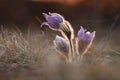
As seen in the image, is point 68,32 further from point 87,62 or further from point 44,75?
point 44,75

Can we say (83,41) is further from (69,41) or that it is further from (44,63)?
(44,63)

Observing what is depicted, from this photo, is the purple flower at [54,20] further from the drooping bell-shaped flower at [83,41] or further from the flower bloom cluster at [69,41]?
the drooping bell-shaped flower at [83,41]

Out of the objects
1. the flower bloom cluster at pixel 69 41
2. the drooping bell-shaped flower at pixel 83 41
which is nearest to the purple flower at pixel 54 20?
the flower bloom cluster at pixel 69 41

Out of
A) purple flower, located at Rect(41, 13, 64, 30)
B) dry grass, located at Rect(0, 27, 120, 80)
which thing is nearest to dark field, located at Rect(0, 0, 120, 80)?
dry grass, located at Rect(0, 27, 120, 80)

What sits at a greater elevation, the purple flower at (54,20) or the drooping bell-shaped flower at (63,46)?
the purple flower at (54,20)

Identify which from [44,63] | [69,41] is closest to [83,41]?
[69,41]

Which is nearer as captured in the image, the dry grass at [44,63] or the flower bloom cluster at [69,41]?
the dry grass at [44,63]

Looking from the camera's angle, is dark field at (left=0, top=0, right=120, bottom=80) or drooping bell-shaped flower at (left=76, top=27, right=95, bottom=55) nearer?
dark field at (left=0, top=0, right=120, bottom=80)

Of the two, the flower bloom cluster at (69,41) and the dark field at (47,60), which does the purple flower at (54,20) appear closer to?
the flower bloom cluster at (69,41)

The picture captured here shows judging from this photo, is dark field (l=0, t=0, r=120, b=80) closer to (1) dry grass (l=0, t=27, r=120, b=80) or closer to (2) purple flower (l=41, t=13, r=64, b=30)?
(1) dry grass (l=0, t=27, r=120, b=80)
